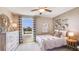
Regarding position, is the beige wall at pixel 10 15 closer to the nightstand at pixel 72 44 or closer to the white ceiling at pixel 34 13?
the white ceiling at pixel 34 13

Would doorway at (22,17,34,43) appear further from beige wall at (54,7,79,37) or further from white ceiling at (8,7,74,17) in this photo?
beige wall at (54,7,79,37)

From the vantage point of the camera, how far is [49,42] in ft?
6.54

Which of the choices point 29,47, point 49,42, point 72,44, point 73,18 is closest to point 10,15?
point 29,47

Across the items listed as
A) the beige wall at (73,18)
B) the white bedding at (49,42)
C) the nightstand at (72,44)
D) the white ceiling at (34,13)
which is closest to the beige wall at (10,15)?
the white ceiling at (34,13)

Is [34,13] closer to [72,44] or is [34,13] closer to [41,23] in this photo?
[41,23]

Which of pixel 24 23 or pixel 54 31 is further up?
pixel 24 23

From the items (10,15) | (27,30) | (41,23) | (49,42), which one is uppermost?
(10,15)

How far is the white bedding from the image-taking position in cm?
199

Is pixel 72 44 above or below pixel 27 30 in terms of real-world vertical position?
below

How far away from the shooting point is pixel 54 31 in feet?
6.67
